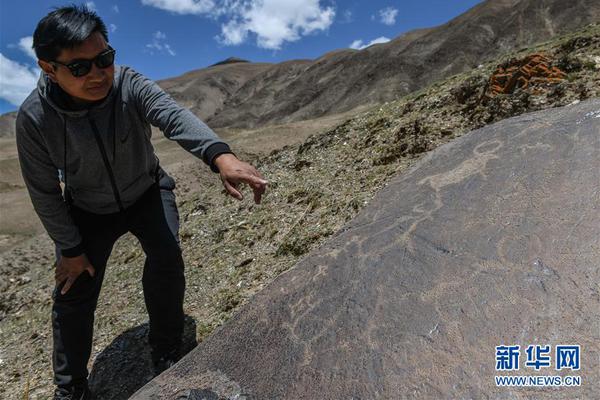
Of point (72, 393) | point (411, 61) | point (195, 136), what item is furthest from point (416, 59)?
point (72, 393)

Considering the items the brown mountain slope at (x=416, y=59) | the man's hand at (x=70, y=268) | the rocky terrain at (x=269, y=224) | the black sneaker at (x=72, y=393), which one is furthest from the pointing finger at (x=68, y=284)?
the brown mountain slope at (x=416, y=59)

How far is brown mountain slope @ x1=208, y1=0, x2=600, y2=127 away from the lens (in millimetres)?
37906

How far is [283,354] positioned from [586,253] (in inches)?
47.5

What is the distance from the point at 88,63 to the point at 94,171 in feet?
2.04

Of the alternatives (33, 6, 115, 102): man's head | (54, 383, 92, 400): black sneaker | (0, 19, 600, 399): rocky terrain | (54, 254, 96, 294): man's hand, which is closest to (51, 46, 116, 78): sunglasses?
(33, 6, 115, 102): man's head

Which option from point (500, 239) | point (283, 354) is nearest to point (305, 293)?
point (283, 354)

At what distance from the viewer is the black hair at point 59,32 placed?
7.07 ft

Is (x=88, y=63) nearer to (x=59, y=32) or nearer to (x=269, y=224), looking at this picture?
(x=59, y=32)

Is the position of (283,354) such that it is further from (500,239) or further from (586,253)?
(586,253)

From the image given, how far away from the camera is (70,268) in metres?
2.65

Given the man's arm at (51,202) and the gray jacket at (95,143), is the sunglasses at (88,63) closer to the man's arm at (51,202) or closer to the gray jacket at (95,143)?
the gray jacket at (95,143)

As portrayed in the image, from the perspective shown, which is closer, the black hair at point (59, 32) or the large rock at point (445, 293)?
the large rock at point (445, 293)

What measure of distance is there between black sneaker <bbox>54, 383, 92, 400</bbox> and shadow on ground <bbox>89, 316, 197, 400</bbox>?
292 millimetres

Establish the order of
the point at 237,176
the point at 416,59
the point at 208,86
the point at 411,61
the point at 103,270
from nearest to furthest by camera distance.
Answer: the point at 237,176 → the point at 103,270 → the point at 411,61 → the point at 416,59 → the point at 208,86
